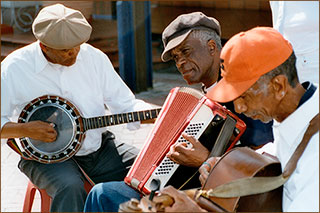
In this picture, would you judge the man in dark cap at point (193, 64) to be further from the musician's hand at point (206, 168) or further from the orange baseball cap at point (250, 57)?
the orange baseball cap at point (250, 57)

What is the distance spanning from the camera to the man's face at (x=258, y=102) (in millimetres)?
2436

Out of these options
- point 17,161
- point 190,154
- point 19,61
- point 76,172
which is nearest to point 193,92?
point 190,154

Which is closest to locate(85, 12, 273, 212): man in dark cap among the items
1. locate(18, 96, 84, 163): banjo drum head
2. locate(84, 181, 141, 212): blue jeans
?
locate(84, 181, 141, 212): blue jeans

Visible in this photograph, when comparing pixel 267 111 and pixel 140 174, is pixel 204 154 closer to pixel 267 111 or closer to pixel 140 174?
pixel 140 174

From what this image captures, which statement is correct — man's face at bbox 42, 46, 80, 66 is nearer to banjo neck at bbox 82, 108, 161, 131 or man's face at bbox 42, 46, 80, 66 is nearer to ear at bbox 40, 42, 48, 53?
ear at bbox 40, 42, 48, 53

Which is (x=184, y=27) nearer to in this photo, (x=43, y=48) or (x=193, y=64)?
(x=193, y=64)

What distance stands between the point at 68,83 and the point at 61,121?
24 cm

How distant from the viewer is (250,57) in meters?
2.39

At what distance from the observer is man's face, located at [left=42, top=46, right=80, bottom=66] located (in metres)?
3.56

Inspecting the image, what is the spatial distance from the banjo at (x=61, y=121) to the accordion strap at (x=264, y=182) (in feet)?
3.94

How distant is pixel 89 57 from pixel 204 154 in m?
1.15

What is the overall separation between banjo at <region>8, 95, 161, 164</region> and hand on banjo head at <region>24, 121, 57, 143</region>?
4cm

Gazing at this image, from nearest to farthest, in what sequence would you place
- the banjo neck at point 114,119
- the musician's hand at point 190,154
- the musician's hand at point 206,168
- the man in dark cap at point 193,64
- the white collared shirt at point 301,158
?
1. the white collared shirt at point 301,158
2. the musician's hand at point 206,168
3. the musician's hand at point 190,154
4. the man in dark cap at point 193,64
5. the banjo neck at point 114,119

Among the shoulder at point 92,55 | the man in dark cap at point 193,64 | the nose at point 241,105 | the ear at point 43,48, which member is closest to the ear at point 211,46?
the man in dark cap at point 193,64
